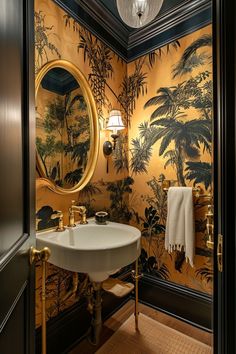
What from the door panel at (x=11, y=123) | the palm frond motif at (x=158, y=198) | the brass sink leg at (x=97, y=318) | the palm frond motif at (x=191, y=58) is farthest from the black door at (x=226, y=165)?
the palm frond motif at (x=158, y=198)

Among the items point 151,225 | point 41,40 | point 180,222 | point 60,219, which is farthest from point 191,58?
point 60,219

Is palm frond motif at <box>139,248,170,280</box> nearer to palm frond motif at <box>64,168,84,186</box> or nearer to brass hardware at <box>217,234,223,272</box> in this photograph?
palm frond motif at <box>64,168,84,186</box>

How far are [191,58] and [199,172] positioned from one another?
0.93 meters

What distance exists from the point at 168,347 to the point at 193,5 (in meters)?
2.60

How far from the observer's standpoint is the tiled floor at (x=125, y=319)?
1.46 metres

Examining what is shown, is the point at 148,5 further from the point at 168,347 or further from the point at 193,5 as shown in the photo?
the point at 168,347

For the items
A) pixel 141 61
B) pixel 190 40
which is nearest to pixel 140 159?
pixel 141 61

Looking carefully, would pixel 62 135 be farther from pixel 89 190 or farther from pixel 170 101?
pixel 170 101

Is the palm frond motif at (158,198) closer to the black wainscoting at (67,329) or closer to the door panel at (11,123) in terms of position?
the black wainscoting at (67,329)

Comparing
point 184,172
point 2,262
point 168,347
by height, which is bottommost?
point 168,347

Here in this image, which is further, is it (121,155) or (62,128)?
(121,155)

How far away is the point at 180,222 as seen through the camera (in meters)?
1.66

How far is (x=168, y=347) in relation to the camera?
4.79 ft

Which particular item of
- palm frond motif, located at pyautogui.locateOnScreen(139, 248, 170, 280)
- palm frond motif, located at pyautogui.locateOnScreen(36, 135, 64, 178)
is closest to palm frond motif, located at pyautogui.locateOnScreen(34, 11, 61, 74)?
palm frond motif, located at pyautogui.locateOnScreen(36, 135, 64, 178)
